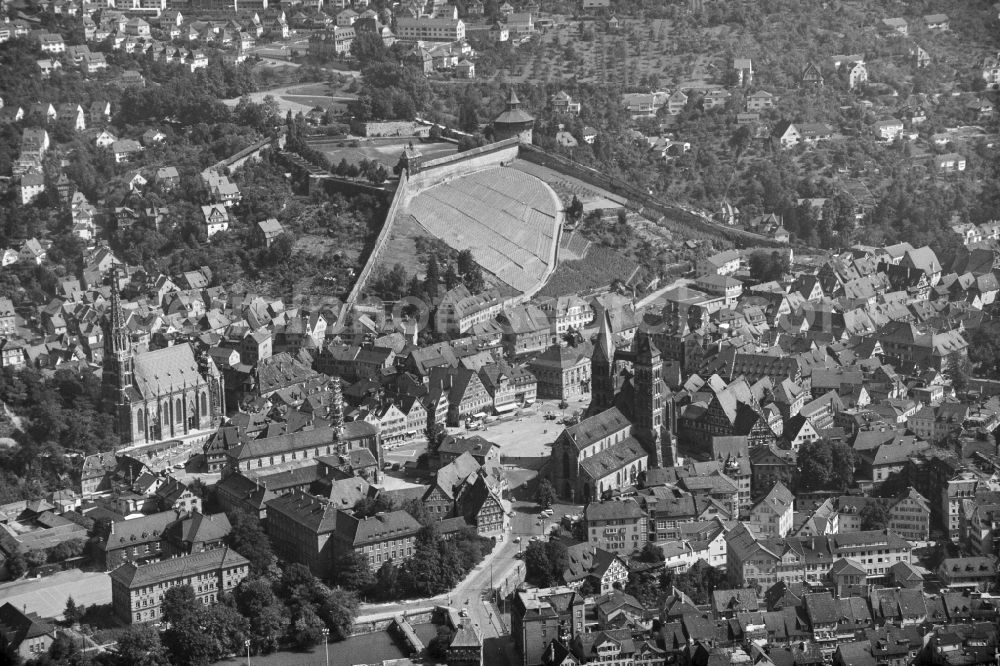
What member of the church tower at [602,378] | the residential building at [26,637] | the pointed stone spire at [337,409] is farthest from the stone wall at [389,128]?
the residential building at [26,637]

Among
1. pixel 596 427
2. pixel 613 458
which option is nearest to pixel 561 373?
pixel 596 427

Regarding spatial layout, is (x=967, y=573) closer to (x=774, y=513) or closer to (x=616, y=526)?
(x=774, y=513)

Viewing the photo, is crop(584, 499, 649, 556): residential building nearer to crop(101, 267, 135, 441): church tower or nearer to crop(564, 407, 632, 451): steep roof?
crop(564, 407, 632, 451): steep roof

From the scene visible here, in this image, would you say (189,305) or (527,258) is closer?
(189,305)

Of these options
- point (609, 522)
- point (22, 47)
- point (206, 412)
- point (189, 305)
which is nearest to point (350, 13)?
point (22, 47)

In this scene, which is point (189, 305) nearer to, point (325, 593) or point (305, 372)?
point (305, 372)
